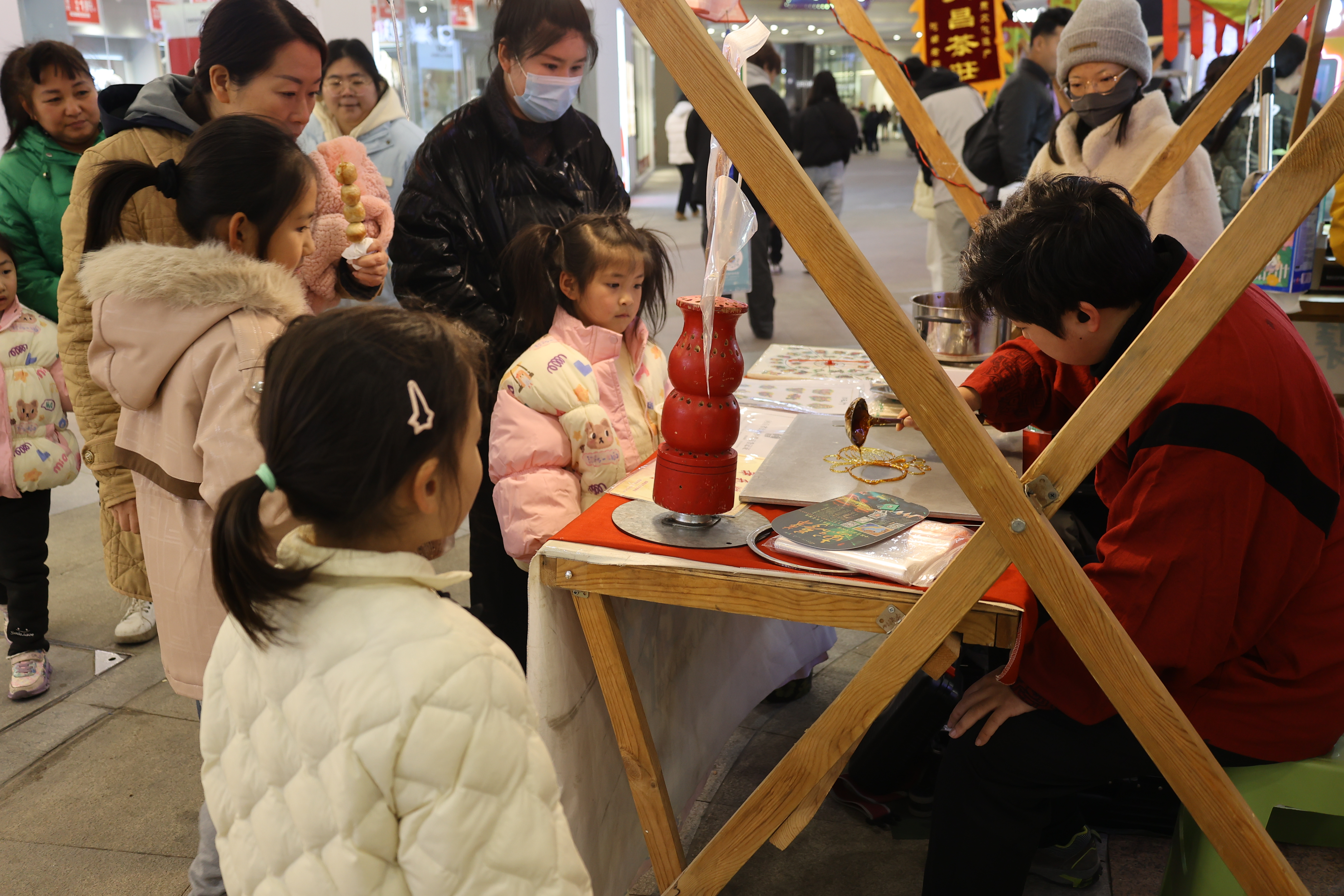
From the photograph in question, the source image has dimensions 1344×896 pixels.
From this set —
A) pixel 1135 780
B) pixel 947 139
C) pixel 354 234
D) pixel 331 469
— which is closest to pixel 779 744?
pixel 1135 780

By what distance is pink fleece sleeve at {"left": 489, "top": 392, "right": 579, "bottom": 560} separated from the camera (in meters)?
1.77

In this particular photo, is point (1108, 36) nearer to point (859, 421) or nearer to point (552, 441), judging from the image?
point (859, 421)

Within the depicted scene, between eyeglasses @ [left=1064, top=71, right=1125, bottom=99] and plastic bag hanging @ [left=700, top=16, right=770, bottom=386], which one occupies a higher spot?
Result: eyeglasses @ [left=1064, top=71, right=1125, bottom=99]

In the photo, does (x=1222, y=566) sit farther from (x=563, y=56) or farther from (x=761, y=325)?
(x=761, y=325)

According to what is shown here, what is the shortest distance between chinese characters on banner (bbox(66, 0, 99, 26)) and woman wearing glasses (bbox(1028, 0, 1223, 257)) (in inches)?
171

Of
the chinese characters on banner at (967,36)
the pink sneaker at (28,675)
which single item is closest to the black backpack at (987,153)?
the chinese characters on banner at (967,36)

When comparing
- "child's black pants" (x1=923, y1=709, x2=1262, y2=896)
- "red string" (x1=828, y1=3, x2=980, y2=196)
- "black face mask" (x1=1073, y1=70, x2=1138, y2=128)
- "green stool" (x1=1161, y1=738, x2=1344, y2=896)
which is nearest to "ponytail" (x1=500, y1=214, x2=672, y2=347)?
"red string" (x1=828, y1=3, x2=980, y2=196)

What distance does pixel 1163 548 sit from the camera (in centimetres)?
130

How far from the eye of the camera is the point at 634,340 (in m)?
2.04

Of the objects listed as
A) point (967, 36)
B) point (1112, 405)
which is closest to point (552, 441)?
point (1112, 405)

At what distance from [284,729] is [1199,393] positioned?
3.87 ft

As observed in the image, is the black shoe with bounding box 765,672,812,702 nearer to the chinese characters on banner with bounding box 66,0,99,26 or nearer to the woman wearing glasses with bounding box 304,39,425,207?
the woman wearing glasses with bounding box 304,39,425,207

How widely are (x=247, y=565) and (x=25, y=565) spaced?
2.09 meters

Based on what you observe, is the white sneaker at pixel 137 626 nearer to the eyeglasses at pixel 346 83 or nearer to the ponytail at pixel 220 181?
the ponytail at pixel 220 181
